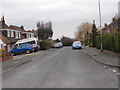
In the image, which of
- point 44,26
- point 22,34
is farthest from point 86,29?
point 22,34

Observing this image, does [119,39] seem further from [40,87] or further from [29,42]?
[29,42]

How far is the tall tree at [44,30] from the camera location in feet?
212

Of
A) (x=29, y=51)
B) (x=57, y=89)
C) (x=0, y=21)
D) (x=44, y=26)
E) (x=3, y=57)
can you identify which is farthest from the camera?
(x=44, y=26)

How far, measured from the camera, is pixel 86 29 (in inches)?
3066

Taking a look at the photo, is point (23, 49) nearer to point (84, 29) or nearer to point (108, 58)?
point (108, 58)

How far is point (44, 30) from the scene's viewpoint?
64750 millimetres

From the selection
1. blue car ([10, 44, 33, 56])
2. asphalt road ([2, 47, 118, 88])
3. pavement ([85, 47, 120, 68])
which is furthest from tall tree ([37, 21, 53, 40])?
asphalt road ([2, 47, 118, 88])

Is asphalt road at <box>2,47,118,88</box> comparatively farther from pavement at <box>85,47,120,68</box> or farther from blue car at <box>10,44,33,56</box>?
blue car at <box>10,44,33,56</box>

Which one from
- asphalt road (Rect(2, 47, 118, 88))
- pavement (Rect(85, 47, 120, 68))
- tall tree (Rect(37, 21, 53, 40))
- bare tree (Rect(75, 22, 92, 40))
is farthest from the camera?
bare tree (Rect(75, 22, 92, 40))

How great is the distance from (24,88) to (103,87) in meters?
2.91

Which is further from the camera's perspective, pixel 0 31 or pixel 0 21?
pixel 0 21

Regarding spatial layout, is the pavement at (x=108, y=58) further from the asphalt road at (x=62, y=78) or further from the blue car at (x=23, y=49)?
the blue car at (x=23, y=49)

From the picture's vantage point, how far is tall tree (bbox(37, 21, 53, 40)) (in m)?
64.6

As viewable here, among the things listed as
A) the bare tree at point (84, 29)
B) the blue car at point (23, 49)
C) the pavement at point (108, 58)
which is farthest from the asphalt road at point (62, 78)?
the bare tree at point (84, 29)
